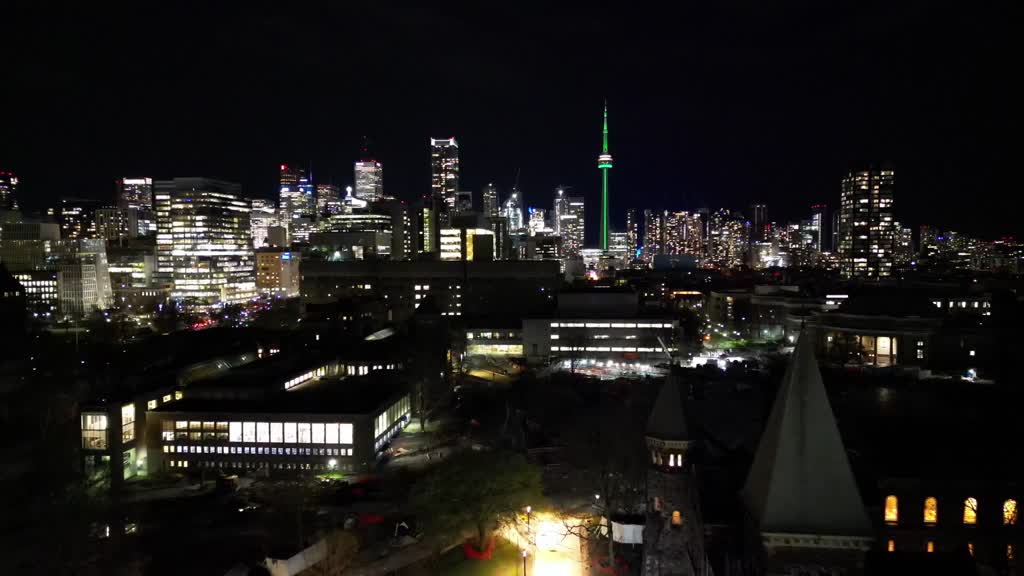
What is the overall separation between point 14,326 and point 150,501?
174 ft

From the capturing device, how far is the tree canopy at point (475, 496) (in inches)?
973

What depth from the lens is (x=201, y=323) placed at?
323 ft

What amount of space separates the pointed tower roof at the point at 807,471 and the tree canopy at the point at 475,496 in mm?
9217

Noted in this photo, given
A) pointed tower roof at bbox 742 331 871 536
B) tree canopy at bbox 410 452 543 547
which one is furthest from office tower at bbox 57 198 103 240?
pointed tower roof at bbox 742 331 871 536

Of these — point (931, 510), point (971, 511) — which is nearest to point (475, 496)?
point (931, 510)

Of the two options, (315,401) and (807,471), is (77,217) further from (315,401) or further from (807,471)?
(807,471)

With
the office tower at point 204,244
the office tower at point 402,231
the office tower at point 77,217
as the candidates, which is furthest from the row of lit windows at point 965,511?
the office tower at point 77,217

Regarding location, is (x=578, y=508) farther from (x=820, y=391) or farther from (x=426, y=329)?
(x=426, y=329)

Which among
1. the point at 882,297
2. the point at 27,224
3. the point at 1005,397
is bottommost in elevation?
the point at 1005,397

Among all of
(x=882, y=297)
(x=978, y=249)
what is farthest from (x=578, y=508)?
(x=978, y=249)

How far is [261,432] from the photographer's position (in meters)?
37.3

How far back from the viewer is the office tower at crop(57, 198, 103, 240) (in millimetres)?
170000

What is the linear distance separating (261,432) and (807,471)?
96.4 ft

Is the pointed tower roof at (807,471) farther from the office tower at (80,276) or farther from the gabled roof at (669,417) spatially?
the office tower at (80,276)
